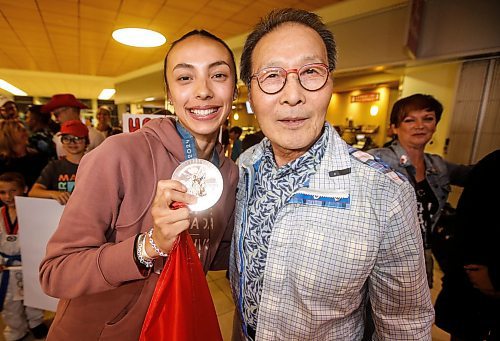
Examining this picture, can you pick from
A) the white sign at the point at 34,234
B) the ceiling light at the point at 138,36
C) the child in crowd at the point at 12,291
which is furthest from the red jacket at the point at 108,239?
the ceiling light at the point at 138,36

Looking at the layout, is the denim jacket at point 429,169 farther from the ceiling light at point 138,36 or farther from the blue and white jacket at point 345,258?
the ceiling light at point 138,36

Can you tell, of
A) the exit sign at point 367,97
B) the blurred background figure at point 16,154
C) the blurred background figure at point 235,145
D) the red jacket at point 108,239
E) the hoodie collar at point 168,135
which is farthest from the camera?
the exit sign at point 367,97

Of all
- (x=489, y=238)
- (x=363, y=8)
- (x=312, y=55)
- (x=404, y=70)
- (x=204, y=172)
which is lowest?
(x=489, y=238)

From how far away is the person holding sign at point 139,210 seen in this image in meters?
0.95

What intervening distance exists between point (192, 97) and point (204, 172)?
1.64ft

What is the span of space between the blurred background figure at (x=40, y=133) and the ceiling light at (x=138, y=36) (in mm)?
2087

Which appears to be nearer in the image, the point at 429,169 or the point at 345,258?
the point at 345,258

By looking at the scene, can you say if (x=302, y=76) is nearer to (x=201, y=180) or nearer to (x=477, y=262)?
(x=201, y=180)

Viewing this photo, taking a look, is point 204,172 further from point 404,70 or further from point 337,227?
point 404,70

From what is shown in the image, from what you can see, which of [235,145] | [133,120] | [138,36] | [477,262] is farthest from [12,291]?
[235,145]

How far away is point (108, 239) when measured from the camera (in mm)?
1167

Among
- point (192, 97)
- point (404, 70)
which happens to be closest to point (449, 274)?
point (192, 97)

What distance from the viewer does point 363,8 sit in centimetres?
515

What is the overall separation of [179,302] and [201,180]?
1.49 ft
